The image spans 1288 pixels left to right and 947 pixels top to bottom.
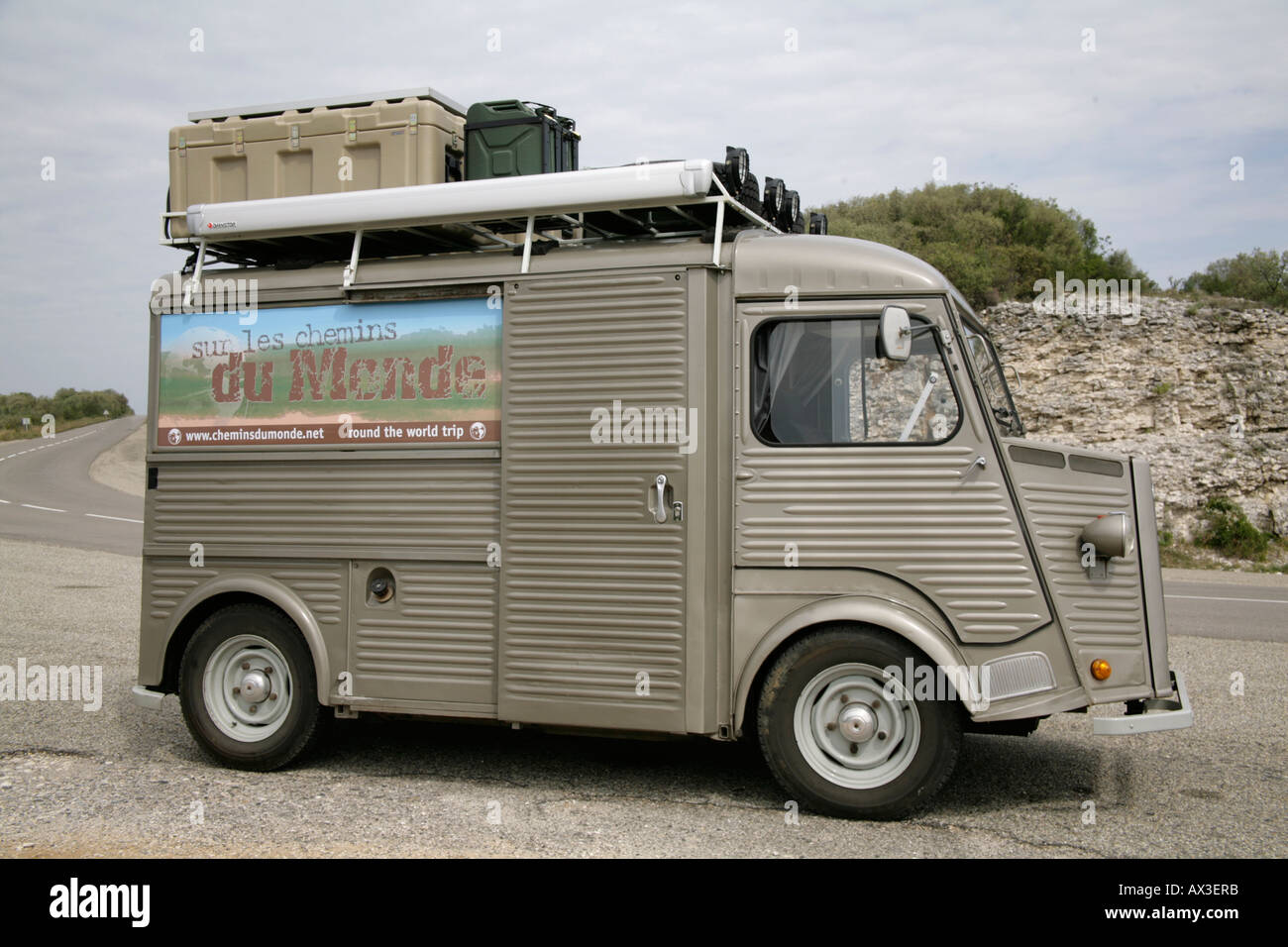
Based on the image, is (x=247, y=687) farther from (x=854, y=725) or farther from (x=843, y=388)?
(x=843, y=388)

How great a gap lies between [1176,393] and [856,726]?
18.7 metres

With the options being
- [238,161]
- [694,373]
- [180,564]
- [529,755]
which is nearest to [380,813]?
[529,755]

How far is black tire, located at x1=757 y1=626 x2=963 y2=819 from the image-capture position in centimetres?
524

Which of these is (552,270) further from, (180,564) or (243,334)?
(180,564)

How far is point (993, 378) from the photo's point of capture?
6.07 metres

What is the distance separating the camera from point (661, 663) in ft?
18.1

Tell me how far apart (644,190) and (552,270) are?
654mm

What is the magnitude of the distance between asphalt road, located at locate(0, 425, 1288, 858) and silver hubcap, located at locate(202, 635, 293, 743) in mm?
294

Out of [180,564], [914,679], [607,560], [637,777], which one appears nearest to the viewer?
[914,679]

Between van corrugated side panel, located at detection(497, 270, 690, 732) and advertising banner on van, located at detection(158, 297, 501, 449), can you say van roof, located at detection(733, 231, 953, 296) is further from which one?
advertising banner on van, located at detection(158, 297, 501, 449)

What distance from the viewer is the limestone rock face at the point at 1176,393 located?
2020 centimetres

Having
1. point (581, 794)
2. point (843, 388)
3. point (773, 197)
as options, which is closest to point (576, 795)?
point (581, 794)

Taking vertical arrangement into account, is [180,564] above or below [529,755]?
above

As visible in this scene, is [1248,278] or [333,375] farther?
[1248,278]
